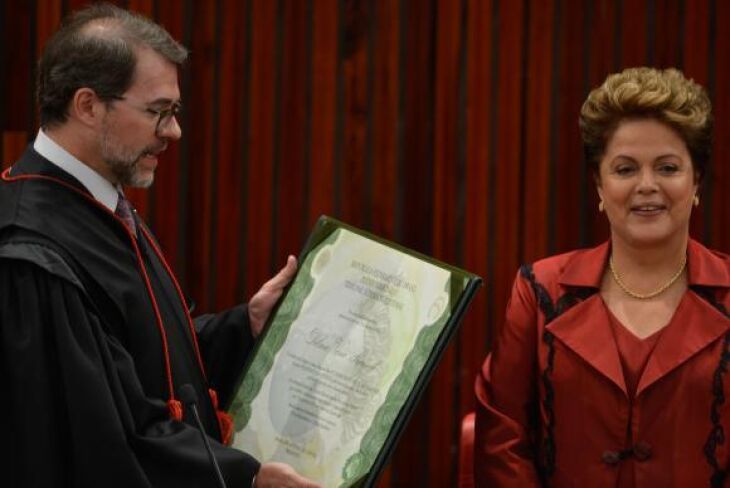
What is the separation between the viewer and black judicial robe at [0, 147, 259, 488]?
202 cm

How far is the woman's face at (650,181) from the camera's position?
2467 mm

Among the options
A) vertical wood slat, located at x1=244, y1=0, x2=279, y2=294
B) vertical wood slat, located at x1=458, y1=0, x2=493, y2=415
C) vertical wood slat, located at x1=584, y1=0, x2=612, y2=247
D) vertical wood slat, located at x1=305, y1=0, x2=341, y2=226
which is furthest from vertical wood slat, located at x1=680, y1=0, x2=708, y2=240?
vertical wood slat, located at x1=244, y1=0, x2=279, y2=294

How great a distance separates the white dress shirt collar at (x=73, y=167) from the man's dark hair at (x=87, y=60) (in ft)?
0.14

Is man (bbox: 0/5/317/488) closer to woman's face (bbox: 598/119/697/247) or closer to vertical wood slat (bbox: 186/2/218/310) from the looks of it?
woman's face (bbox: 598/119/697/247)

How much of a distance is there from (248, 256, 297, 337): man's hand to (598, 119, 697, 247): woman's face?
0.69 metres

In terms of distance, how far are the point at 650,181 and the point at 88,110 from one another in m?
1.12

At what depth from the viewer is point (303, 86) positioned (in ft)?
11.3

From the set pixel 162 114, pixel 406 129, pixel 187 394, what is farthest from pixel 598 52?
pixel 187 394

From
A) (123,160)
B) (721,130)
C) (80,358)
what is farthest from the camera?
(721,130)

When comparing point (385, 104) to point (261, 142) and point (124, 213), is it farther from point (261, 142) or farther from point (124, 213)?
point (124, 213)

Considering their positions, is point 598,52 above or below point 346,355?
above

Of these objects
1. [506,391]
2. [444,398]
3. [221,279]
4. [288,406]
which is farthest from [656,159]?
[221,279]

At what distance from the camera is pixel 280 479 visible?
2.24 metres

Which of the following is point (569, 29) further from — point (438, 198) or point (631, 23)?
point (438, 198)
